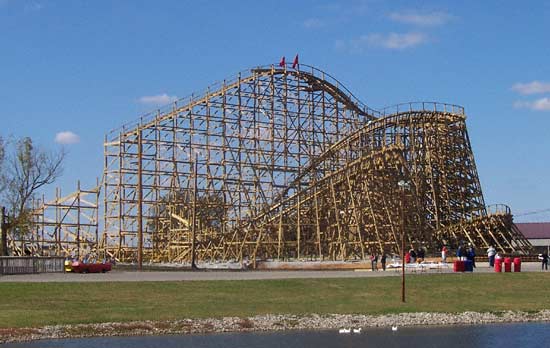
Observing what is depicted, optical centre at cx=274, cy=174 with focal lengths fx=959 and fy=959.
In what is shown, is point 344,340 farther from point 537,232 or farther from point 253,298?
point 537,232

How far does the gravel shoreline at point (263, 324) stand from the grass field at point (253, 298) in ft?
2.93

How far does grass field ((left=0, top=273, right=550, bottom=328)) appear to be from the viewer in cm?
3588

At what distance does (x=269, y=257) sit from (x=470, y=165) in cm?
1961

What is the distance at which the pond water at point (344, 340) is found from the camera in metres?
30.5

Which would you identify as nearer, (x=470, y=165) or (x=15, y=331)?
(x=15, y=331)

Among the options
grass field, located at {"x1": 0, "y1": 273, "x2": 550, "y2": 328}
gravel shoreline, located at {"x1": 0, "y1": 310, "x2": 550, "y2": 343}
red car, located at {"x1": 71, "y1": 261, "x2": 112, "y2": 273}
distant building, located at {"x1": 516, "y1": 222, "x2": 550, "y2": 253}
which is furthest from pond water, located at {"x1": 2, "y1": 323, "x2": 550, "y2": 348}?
distant building, located at {"x1": 516, "y1": 222, "x2": 550, "y2": 253}

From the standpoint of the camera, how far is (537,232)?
397 feet

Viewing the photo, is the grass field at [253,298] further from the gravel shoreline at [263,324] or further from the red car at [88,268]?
the red car at [88,268]

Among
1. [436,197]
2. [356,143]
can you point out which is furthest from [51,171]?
[436,197]

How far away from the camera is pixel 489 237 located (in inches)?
2805

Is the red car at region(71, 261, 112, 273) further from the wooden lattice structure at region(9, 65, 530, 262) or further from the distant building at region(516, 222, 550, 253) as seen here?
the distant building at region(516, 222, 550, 253)

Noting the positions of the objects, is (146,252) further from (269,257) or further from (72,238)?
(269,257)

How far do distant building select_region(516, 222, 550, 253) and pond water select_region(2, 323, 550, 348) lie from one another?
8309 centimetres

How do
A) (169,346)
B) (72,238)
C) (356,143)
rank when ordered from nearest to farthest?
1. (169,346)
2. (356,143)
3. (72,238)
